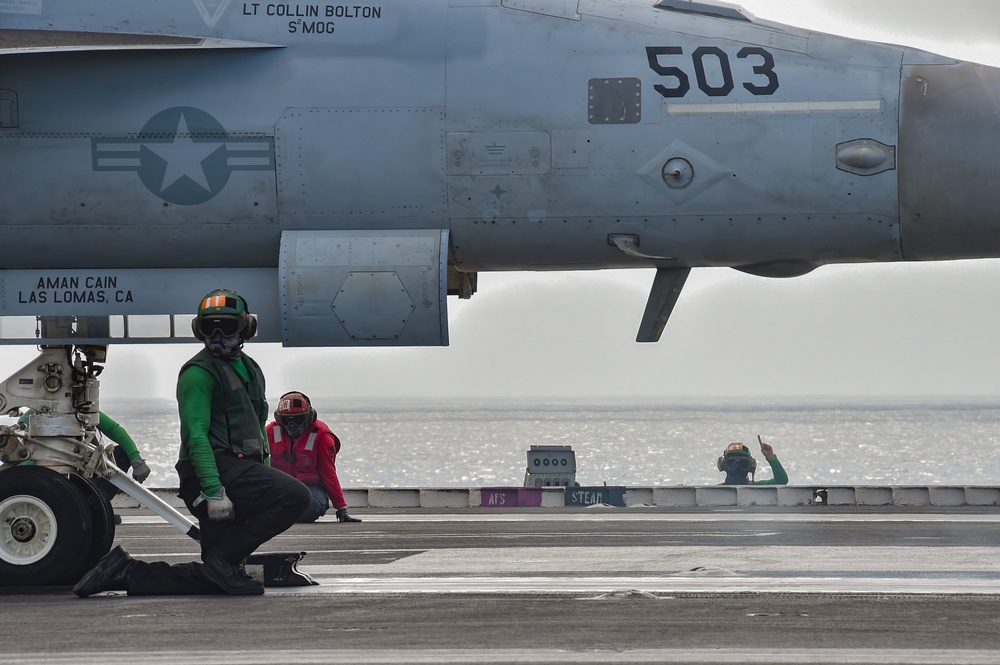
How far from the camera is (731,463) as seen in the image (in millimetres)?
23750

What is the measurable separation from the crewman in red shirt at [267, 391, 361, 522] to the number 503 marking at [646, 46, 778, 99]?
6.53 metres

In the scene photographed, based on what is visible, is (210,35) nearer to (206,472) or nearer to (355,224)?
(355,224)

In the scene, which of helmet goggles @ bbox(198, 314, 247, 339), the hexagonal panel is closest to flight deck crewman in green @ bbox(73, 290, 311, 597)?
helmet goggles @ bbox(198, 314, 247, 339)

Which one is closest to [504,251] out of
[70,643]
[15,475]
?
[15,475]

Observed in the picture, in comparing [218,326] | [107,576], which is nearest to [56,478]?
[107,576]

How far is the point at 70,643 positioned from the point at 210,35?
18.3ft

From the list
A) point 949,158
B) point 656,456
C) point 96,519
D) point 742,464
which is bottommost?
point 656,456

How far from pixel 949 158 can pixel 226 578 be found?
6.22m

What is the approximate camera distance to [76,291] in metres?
11.5

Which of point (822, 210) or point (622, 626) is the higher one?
point (822, 210)

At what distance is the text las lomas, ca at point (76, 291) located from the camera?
11.5 metres

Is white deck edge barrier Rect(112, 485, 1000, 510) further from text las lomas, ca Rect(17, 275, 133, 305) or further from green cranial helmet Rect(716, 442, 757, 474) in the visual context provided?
text las lomas, ca Rect(17, 275, 133, 305)

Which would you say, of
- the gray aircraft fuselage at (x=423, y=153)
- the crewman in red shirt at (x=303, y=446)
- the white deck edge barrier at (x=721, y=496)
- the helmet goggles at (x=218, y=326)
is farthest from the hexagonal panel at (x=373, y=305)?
the white deck edge barrier at (x=721, y=496)

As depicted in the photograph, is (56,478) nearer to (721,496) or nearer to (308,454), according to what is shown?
(308,454)
